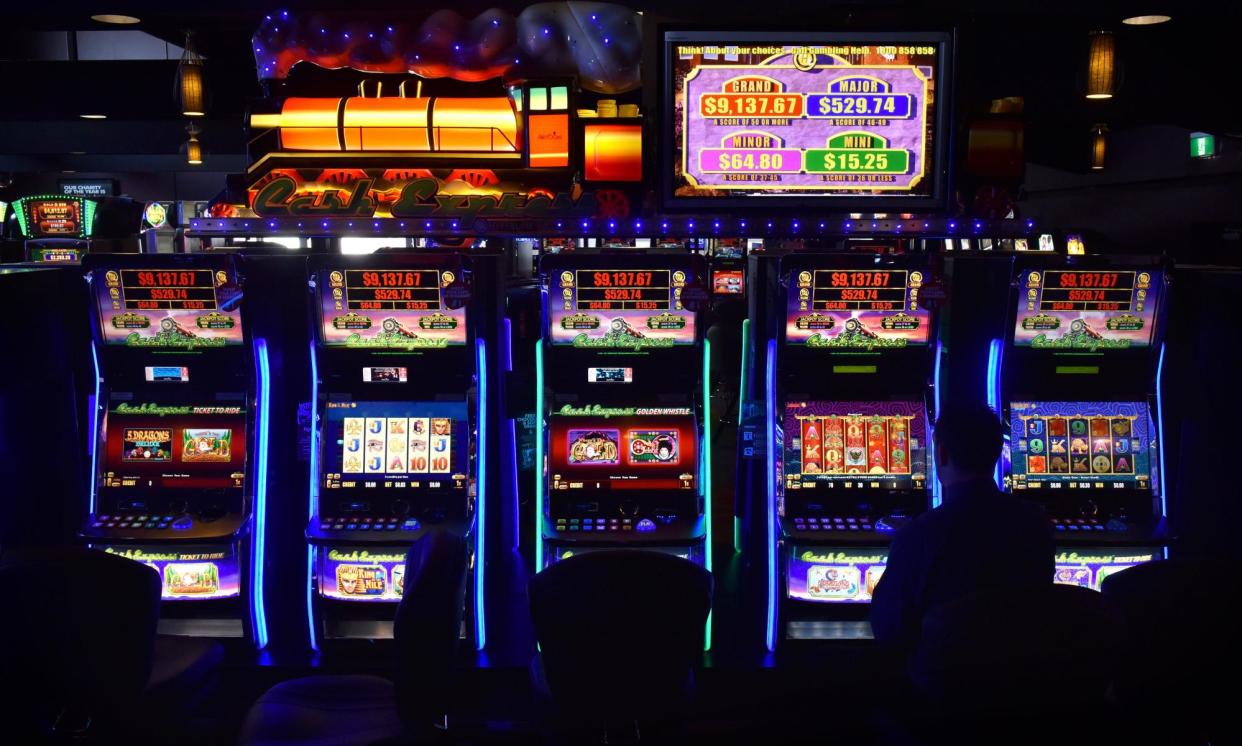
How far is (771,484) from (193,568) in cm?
290

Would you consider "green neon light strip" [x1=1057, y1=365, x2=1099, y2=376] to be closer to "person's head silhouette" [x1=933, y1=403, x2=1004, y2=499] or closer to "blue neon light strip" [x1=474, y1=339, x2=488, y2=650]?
"person's head silhouette" [x1=933, y1=403, x2=1004, y2=499]

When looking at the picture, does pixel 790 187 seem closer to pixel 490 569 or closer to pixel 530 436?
pixel 530 436

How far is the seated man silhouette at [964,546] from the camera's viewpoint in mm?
3125

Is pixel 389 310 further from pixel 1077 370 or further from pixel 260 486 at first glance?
pixel 1077 370

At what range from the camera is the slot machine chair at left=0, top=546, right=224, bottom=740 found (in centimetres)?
312

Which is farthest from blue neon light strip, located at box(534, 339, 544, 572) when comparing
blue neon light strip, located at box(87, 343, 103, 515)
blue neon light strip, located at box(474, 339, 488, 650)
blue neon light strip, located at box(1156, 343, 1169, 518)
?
blue neon light strip, located at box(1156, 343, 1169, 518)

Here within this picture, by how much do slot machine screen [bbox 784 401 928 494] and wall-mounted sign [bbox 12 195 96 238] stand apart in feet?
45.1

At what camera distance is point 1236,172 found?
1191 centimetres

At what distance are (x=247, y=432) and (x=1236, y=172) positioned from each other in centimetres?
1229

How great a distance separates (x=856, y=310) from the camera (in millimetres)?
4641

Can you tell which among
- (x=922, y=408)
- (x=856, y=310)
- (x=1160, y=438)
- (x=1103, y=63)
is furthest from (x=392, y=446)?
(x=1103, y=63)

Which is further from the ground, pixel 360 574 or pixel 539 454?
pixel 539 454

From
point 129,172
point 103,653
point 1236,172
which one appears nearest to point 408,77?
point 103,653

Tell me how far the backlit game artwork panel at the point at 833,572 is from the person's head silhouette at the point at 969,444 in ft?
4.30
